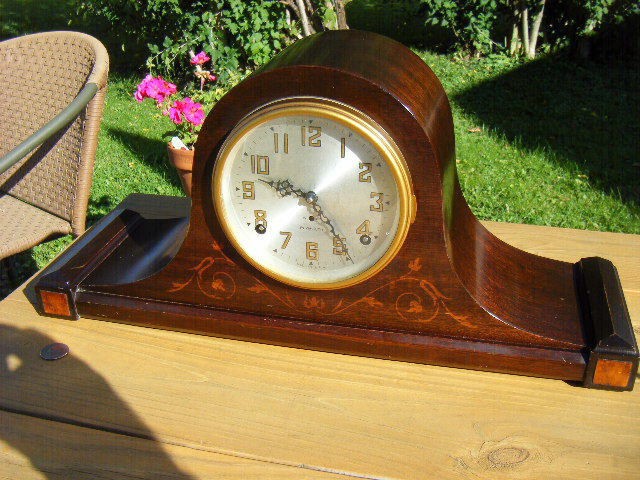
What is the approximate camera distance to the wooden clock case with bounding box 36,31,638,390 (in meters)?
1.10

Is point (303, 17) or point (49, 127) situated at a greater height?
point (49, 127)

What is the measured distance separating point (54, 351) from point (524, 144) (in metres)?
2.80

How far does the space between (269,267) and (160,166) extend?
7.60 ft

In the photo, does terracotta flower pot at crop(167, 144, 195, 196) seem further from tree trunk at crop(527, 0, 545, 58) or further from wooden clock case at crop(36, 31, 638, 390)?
tree trunk at crop(527, 0, 545, 58)

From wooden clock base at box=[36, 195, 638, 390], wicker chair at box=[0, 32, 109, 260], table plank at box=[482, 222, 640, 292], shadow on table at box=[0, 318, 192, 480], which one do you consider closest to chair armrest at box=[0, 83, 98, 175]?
wicker chair at box=[0, 32, 109, 260]

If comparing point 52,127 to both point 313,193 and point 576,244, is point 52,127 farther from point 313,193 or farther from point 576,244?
point 576,244

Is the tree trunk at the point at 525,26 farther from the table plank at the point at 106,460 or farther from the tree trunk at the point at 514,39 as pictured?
the table plank at the point at 106,460

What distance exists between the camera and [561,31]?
15.5ft

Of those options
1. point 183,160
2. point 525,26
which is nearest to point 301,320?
point 183,160

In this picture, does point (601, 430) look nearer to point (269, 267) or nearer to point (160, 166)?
point (269, 267)

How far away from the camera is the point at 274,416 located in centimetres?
114

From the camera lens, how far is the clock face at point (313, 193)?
42.5 inches

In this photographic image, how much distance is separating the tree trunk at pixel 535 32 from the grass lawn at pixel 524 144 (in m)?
0.12

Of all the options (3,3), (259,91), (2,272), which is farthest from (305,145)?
(3,3)
